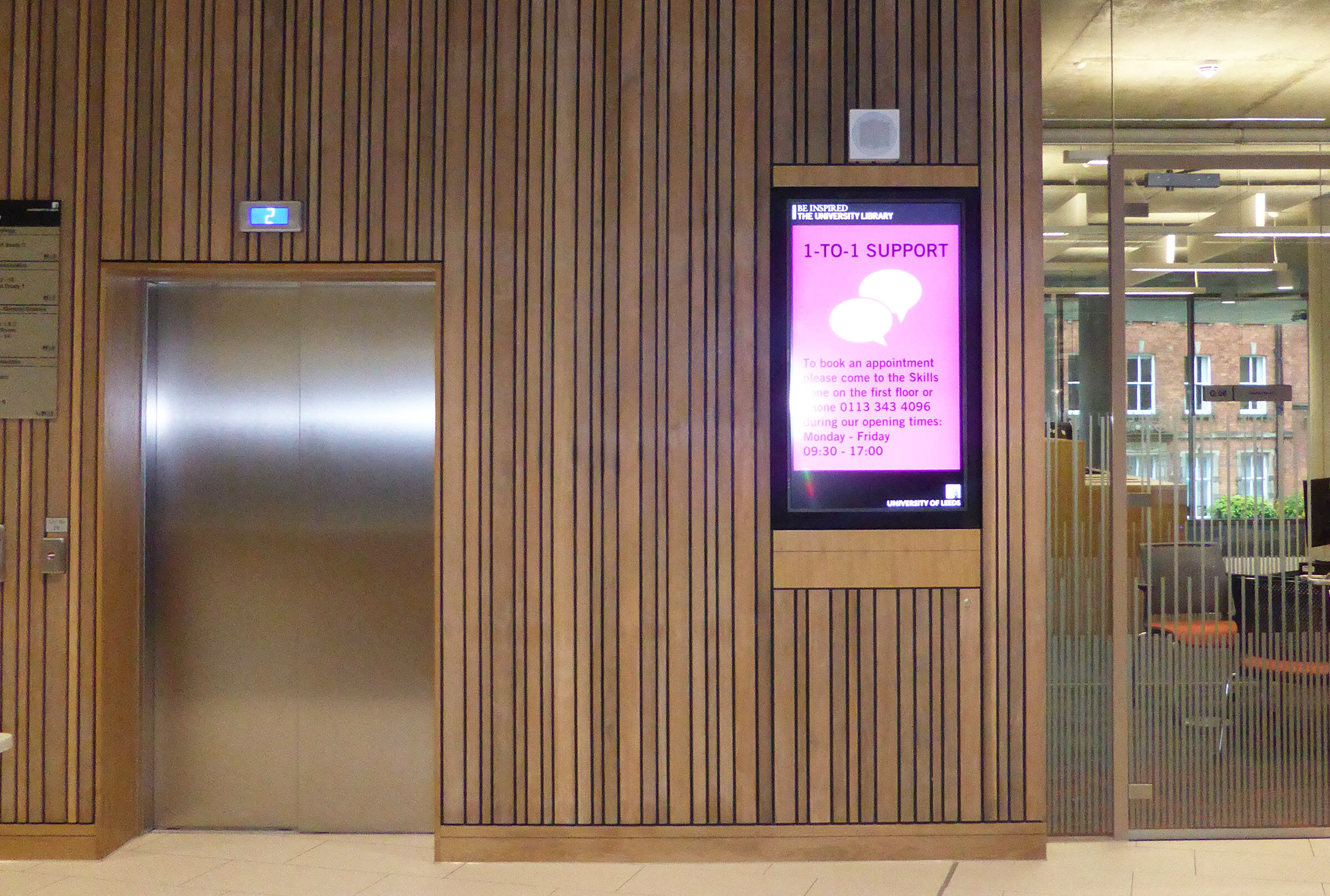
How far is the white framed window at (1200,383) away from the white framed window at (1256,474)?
0.83 feet

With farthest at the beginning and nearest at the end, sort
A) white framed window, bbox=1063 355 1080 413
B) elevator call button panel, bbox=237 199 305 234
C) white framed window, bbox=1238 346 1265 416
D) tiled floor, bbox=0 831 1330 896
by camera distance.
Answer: white framed window, bbox=1238 346 1265 416, white framed window, bbox=1063 355 1080 413, elevator call button panel, bbox=237 199 305 234, tiled floor, bbox=0 831 1330 896

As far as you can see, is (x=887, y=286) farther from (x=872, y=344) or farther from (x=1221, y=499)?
(x=1221, y=499)

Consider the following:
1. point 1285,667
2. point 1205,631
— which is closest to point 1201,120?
point 1205,631

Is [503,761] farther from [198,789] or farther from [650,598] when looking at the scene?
[198,789]

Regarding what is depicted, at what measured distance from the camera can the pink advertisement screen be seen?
13.2ft

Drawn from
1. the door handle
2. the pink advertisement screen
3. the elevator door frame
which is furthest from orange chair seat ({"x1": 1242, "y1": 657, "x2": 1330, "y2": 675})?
the door handle

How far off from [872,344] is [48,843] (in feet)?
12.9

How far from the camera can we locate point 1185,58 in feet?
14.8

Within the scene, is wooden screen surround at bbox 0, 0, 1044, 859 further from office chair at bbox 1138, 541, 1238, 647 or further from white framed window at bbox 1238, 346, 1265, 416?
white framed window at bbox 1238, 346, 1265, 416

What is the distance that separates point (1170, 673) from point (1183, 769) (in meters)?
0.43

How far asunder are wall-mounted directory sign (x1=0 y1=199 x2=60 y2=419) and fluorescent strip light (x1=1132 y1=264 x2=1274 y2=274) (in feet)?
15.2

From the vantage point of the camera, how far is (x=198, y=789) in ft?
14.1

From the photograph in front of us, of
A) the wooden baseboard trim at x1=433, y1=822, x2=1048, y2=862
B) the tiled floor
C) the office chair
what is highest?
the office chair

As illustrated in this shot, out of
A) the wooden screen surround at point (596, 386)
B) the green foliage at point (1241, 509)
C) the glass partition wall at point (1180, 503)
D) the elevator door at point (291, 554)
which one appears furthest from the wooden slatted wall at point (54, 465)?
the green foliage at point (1241, 509)
